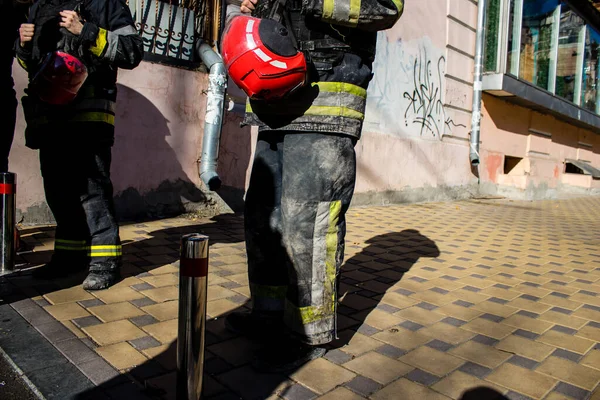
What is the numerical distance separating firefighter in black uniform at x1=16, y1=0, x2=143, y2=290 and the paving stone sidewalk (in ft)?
0.81

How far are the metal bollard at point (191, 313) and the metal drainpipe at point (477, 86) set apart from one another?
363 inches

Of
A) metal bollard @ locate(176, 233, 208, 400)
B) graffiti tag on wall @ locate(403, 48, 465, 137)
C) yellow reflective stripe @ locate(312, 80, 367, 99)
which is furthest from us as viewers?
graffiti tag on wall @ locate(403, 48, 465, 137)

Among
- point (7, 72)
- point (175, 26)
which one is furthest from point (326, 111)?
point (175, 26)

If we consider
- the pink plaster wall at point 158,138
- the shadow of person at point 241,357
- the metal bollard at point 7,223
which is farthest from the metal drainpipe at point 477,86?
the metal bollard at point 7,223

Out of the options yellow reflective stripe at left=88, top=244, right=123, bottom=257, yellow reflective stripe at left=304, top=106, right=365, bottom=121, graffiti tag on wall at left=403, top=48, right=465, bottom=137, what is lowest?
yellow reflective stripe at left=88, top=244, right=123, bottom=257

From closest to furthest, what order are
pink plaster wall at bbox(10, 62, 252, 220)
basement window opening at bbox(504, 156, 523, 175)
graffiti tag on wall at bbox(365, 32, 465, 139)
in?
1. pink plaster wall at bbox(10, 62, 252, 220)
2. graffiti tag on wall at bbox(365, 32, 465, 139)
3. basement window opening at bbox(504, 156, 523, 175)

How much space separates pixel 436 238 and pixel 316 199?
362 centimetres

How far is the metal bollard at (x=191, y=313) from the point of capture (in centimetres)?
138

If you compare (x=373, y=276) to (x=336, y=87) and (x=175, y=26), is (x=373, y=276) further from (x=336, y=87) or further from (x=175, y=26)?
(x=175, y=26)

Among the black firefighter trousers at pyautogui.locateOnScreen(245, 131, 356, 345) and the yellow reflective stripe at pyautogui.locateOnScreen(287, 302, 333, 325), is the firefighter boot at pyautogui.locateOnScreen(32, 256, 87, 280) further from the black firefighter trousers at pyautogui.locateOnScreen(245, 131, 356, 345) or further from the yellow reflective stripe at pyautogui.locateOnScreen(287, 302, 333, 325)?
the yellow reflective stripe at pyautogui.locateOnScreen(287, 302, 333, 325)

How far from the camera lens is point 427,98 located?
8695 millimetres

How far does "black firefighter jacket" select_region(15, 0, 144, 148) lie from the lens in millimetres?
2582

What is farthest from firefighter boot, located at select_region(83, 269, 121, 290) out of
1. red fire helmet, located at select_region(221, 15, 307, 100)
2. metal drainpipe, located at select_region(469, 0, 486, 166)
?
metal drainpipe, located at select_region(469, 0, 486, 166)

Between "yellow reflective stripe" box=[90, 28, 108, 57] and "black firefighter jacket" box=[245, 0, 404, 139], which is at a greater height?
"yellow reflective stripe" box=[90, 28, 108, 57]
